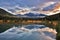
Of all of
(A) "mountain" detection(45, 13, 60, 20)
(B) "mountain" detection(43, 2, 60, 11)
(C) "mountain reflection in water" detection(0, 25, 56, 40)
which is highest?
(B) "mountain" detection(43, 2, 60, 11)

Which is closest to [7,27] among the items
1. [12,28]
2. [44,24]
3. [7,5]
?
[12,28]

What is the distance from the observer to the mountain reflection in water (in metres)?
2.62

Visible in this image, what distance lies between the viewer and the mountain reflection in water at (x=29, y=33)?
262 centimetres

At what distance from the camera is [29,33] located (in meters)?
2.65

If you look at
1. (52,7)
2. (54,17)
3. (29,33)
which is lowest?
(29,33)

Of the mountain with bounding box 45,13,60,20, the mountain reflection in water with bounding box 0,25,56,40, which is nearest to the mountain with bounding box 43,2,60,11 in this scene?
the mountain with bounding box 45,13,60,20

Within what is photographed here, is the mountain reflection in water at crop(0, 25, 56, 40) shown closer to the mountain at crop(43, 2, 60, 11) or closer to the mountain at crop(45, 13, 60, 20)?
the mountain at crop(45, 13, 60, 20)

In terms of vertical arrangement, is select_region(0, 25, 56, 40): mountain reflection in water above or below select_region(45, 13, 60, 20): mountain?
below

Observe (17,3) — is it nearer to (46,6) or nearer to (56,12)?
(46,6)

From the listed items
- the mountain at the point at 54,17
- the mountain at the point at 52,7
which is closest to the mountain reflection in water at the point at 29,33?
the mountain at the point at 54,17

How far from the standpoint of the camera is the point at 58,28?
2.65m

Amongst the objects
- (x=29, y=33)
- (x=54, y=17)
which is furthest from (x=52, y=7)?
(x=29, y=33)

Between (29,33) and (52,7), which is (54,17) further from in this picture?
(29,33)

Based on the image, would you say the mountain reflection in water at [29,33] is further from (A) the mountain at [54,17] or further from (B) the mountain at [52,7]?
(B) the mountain at [52,7]
